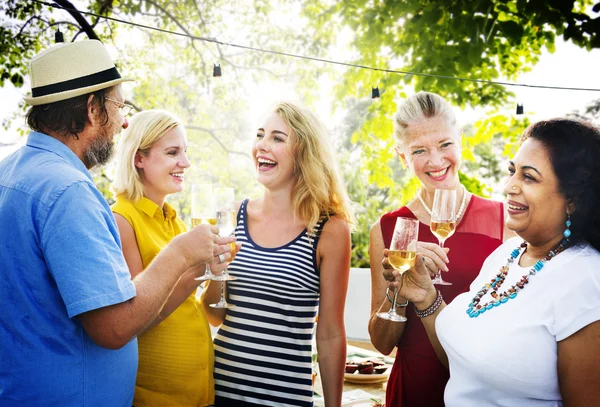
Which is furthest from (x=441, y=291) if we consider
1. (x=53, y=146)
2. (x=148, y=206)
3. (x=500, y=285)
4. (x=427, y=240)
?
(x=53, y=146)

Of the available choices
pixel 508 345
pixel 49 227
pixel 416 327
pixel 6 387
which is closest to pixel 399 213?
pixel 416 327

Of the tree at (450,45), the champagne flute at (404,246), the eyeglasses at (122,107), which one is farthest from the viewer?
the tree at (450,45)

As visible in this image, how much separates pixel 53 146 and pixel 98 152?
6.6 inches

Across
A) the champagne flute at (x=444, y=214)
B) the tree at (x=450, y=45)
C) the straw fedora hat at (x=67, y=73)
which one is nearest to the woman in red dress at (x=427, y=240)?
the champagne flute at (x=444, y=214)

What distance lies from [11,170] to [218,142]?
366 inches

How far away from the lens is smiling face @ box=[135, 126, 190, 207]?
2373mm

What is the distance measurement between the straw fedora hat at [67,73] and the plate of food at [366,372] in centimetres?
180

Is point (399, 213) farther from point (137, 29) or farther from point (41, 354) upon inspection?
point (137, 29)

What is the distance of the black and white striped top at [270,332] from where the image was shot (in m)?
2.18

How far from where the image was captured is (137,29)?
10.1 metres

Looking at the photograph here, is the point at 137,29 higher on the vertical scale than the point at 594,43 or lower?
higher

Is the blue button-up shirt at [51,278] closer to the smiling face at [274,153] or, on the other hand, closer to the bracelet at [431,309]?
the smiling face at [274,153]

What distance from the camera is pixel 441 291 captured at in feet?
7.45

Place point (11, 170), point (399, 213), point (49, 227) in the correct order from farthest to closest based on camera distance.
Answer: point (399, 213)
point (11, 170)
point (49, 227)
